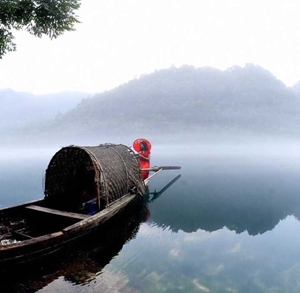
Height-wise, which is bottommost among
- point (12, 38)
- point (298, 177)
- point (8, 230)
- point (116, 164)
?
point (298, 177)

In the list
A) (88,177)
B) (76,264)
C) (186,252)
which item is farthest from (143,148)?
(76,264)

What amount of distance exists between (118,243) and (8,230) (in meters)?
5.07

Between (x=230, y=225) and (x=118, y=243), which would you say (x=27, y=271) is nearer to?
(x=118, y=243)

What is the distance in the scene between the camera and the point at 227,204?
Result: 70.7ft

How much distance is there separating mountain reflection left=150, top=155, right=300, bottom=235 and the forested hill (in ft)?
438

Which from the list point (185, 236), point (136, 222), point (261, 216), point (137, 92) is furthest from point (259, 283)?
point (137, 92)

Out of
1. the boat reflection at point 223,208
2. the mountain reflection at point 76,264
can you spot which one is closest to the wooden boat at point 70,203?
the mountain reflection at point 76,264

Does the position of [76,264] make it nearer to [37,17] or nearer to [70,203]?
[70,203]

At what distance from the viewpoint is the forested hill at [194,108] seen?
16588cm

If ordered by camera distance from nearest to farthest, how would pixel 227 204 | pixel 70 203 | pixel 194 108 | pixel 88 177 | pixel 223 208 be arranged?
1. pixel 70 203
2. pixel 88 177
3. pixel 223 208
4. pixel 227 204
5. pixel 194 108

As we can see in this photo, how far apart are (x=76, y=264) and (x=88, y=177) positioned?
7.45 meters

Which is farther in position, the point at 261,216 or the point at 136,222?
the point at 261,216

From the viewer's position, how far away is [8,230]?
10.9 m

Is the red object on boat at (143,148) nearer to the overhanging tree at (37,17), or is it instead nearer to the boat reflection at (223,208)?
the boat reflection at (223,208)
